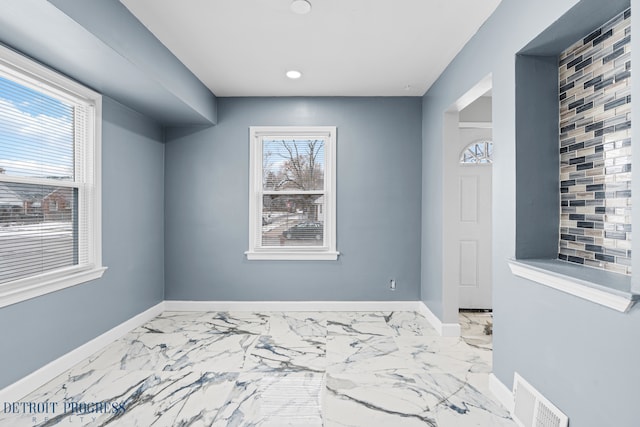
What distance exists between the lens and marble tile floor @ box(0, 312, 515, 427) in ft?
6.31

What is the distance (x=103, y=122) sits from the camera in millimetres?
2814

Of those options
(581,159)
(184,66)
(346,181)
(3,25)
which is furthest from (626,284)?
(184,66)

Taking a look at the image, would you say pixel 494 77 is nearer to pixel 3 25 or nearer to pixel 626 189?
pixel 626 189

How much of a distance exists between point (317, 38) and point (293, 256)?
2.32 meters

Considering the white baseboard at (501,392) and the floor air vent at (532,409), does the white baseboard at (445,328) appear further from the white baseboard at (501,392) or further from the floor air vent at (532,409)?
the floor air vent at (532,409)

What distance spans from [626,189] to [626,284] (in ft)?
1.48

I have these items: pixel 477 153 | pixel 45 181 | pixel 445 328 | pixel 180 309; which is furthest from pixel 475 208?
pixel 45 181

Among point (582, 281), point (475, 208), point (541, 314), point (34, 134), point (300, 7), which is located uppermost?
point (300, 7)

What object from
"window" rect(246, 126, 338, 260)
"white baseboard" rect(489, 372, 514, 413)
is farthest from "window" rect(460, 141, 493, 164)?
"white baseboard" rect(489, 372, 514, 413)

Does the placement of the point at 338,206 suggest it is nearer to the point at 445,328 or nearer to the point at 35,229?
the point at 445,328

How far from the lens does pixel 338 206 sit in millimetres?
3867

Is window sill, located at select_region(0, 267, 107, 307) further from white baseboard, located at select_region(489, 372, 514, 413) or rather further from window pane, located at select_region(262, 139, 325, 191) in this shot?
white baseboard, located at select_region(489, 372, 514, 413)

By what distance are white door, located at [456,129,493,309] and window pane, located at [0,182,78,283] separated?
12.6 ft

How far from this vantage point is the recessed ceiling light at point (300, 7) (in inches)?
82.2
